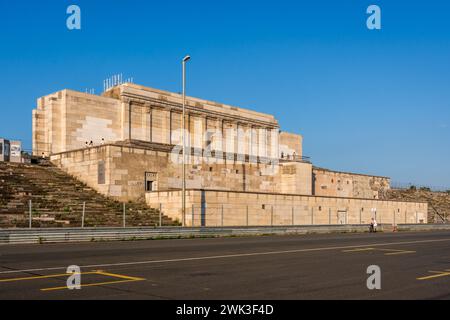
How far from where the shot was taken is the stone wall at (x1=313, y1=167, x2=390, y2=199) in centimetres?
6869

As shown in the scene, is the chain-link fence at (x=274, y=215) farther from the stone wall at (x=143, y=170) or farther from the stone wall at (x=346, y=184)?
the stone wall at (x=346, y=184)

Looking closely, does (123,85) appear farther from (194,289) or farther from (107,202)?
(194,289)

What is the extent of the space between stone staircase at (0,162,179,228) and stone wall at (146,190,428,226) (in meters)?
1.66

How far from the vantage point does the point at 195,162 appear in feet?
164

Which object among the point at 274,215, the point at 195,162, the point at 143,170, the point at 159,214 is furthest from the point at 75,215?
the point at 274,215

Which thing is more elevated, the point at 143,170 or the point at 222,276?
the point at 143,170

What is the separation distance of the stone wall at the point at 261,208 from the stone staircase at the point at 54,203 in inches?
65.5

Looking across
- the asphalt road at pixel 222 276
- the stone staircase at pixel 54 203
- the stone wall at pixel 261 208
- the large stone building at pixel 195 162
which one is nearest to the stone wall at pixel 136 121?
the large stone building at pixel 195 162

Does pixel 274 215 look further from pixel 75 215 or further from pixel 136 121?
pixel 136 121

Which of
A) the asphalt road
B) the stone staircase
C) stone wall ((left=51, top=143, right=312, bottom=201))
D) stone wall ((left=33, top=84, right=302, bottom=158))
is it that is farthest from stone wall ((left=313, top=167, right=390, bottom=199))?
the asphalt road

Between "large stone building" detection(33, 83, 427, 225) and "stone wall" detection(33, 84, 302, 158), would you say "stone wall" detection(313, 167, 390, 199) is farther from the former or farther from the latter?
"stone wall" detection(33, 84, 302, 158)

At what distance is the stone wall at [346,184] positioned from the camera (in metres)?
68.7

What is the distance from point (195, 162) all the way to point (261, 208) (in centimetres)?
855

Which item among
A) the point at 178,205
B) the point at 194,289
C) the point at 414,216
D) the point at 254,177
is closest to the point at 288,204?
the point at 254,177
